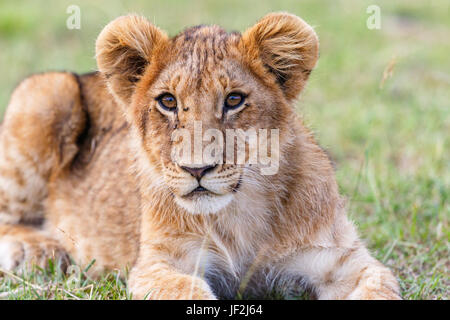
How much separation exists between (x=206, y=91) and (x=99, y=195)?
178cm

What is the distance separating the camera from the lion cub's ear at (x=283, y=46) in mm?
3572

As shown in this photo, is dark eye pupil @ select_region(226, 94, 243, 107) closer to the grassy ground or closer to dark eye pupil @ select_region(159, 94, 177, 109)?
dark eye pupil @ select_region(159, 94, 177, 109)

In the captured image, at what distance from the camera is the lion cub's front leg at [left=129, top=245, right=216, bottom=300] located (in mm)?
3369

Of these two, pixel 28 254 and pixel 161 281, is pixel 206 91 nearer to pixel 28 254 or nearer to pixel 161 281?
pixel 161 281

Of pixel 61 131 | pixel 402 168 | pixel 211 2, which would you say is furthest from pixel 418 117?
pixel 211 2

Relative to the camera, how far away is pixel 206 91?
336 centimetres

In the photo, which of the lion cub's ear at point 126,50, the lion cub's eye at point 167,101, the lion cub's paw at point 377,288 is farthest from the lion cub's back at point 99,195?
the lion cub's paw at point 377,288

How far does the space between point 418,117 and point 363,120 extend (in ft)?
1.77

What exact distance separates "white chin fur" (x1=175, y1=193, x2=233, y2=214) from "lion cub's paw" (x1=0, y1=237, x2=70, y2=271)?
1511 millimetres

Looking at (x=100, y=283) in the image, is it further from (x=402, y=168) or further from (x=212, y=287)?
(x=402, y=168)

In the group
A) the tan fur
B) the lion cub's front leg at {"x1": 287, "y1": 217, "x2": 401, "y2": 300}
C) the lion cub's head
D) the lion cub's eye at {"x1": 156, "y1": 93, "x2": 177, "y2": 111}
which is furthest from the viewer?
the lion cub's front leg at {"x1": 287, "y1": 217, "x2": 401, "y2": 300}

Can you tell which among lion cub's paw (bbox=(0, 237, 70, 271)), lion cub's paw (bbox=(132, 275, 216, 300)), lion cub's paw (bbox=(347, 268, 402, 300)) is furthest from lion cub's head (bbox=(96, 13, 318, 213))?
lion cub's paw (bbox=(0, 237, 70, 271))

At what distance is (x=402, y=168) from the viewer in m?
5.99

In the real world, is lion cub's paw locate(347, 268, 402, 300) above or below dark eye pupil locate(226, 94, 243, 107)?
below
